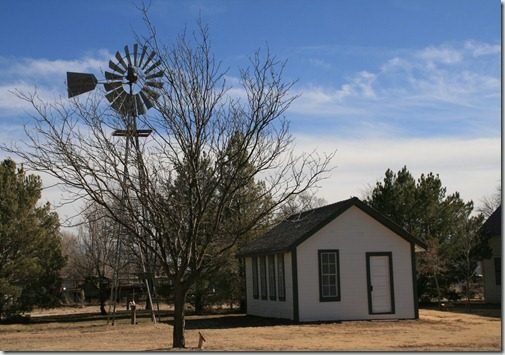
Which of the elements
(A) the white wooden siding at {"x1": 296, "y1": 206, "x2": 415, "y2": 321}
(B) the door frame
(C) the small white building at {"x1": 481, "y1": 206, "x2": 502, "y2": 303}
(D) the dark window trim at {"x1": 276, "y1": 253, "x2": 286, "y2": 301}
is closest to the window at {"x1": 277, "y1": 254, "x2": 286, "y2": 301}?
(D) the dark window trim at {"x1": 276, "y1": 253, "x2": 286, "y2": 301}

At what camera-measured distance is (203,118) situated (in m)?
12.2

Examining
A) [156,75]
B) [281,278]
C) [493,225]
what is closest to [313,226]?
[281,278]

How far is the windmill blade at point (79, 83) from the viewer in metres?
14.4

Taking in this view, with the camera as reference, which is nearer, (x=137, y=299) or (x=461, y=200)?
(x=461, y=200)

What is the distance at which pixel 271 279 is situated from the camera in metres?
22.8

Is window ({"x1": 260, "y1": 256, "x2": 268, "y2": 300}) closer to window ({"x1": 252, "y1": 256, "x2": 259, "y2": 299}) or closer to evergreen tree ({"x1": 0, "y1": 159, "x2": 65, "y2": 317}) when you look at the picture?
window ({"x1": 252, "y1": 256, "x2": 259, "y2": 299})

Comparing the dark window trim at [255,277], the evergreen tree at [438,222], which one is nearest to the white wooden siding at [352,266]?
the dark window trim at [255,277]

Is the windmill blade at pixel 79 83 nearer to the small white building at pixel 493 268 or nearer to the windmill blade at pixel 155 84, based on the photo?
the windmill blade at pixel 155 84

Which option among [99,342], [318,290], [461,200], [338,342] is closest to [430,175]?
[461,200]

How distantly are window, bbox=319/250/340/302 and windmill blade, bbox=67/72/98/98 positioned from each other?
8853mm

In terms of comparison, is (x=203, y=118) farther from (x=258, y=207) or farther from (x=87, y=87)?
(x=258, y=207)

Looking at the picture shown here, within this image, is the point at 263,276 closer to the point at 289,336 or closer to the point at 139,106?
the point at 289,336

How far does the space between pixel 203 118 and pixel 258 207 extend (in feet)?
40.7

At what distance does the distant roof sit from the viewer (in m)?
29.9
